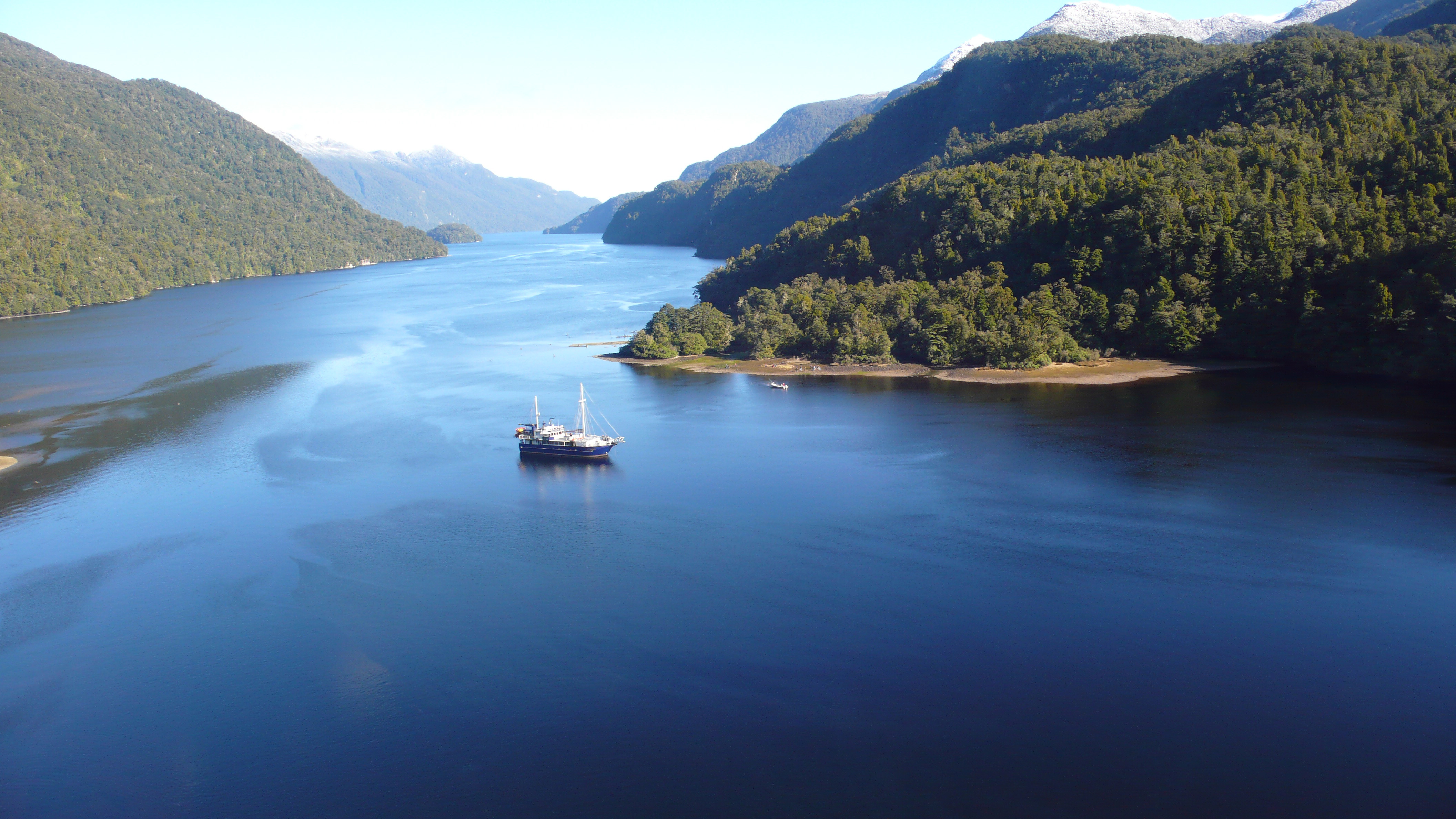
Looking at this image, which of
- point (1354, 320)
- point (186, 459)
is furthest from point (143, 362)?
point (1354, 320)

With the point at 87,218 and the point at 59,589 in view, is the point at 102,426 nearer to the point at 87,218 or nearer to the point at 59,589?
the point at 59,589

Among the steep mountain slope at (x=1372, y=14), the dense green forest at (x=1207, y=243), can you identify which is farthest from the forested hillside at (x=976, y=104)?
the steep mountain slope at (x=1372, y=14)

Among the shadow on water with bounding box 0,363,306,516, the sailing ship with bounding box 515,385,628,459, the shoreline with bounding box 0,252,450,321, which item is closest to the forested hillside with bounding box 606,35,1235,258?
the sailing ship with bounding box 515,385,628,459

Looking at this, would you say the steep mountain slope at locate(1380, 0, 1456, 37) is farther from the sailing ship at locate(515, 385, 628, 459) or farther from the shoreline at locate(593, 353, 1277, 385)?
the sailing ship at locate(515, 385, 628, 459)

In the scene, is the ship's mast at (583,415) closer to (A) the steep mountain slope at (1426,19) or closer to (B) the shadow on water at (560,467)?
(B) the shadow on water at (560,467)

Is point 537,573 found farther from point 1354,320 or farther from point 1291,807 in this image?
point 1354,320
